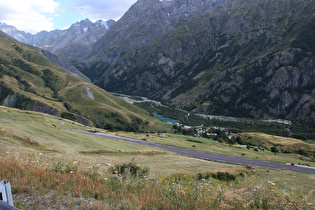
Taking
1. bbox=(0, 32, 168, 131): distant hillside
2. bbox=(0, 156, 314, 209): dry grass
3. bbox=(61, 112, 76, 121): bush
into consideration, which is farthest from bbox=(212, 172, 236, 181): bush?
bbox=(61, 112, 76, 121): bush

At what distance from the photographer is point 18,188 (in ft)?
26.4

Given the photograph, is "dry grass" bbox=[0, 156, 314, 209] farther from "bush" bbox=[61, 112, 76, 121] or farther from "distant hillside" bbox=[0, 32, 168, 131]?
"bush" bbox=[61, 112, 76, 121]

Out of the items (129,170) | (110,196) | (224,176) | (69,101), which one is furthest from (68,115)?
(110,196)

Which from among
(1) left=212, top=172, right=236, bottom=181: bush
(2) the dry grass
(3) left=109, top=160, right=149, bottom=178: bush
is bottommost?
(1) left=212, top=172, right=236, bottom=181: bush

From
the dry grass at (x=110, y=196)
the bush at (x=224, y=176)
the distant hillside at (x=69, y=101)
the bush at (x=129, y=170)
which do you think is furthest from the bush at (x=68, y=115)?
the dry grass at (x=110, y=196)

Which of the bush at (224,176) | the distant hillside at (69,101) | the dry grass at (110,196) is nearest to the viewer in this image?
the dry grass at (110,196)

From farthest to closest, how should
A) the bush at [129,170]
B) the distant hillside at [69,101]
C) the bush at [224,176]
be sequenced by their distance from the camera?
the distant hillside at [69,101], the bush at [224,176], the bush at [129,170]

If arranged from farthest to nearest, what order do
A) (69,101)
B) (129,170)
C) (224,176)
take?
(69,101) → (224,176) → (129,170)

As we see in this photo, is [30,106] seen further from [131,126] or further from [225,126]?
[225,126]

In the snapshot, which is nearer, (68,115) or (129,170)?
(129,170)

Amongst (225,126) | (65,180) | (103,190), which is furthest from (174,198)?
(225,126)

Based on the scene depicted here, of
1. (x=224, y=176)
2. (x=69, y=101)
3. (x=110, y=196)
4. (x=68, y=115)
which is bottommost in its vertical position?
(x=224, y=176)

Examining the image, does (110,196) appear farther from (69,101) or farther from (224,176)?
(69,101)

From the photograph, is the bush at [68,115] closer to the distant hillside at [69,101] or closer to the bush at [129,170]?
the distant hillside at [69,101]
